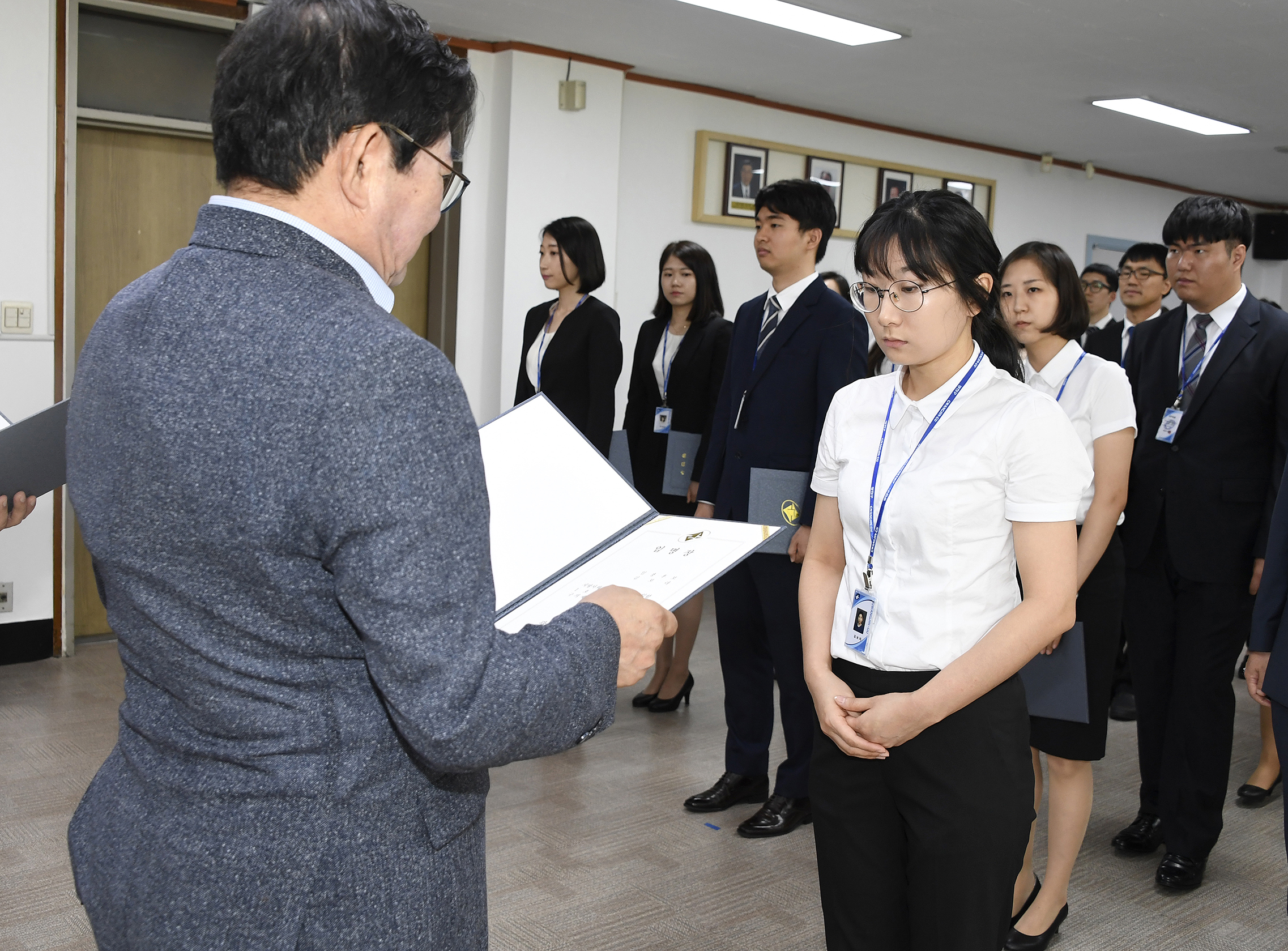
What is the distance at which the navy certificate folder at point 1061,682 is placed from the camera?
6.43 ft

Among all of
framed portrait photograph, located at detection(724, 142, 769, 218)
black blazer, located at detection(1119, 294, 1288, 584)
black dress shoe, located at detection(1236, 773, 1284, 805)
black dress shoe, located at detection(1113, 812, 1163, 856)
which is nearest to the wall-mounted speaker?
framed portrait photograph, located at detection(724, 142, 769, 218)

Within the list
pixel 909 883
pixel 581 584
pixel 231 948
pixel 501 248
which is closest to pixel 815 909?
pixel 909 883

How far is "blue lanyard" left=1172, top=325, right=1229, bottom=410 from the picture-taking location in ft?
9.68

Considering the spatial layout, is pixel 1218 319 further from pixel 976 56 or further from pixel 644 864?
pixel 976 56

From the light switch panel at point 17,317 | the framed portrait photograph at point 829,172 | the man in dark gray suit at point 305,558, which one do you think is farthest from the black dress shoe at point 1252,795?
the light switch panel at point 17,317

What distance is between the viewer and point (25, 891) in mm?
2611

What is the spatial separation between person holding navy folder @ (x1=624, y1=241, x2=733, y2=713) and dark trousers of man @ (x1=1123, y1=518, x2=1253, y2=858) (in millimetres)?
1690

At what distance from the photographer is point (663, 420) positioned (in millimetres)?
4359

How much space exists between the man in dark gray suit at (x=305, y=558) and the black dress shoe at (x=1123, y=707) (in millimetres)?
4035

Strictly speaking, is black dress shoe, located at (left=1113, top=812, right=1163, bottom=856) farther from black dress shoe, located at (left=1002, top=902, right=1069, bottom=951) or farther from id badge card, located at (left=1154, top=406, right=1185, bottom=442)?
id badge card, located at (left=1154, top=406, right=1185, bottom=442)

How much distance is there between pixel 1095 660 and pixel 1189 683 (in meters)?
0.65

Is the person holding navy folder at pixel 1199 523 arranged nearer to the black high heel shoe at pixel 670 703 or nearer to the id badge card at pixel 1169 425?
the id badge card at pixel 1169 425

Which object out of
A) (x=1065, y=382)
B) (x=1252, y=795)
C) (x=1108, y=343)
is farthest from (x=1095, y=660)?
(x=1108, y=343)

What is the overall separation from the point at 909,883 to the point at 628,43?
4.84 meters
